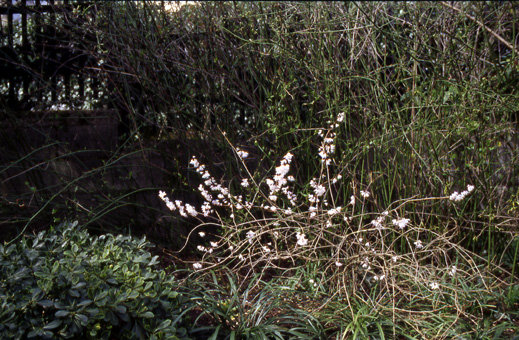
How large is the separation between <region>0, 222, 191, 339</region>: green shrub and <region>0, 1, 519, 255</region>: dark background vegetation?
Result: 0.89m

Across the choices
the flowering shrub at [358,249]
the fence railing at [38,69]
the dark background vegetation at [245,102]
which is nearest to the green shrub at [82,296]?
the flowering shrub at [358,249]

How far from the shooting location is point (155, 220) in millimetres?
3420

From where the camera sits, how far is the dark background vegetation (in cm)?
294

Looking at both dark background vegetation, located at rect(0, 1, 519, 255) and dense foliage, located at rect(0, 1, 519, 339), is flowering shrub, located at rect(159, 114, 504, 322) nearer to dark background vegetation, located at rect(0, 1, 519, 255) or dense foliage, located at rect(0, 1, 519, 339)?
dense foliage, located at rect(0, 1, 519, 339)

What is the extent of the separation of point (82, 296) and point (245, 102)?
73.2 inches

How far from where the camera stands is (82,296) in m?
1.82

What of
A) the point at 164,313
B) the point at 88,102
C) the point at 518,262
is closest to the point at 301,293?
the point at 164,313

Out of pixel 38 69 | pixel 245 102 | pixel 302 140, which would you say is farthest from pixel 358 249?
pixel 38 69

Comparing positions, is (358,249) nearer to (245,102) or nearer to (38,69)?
(245,102)

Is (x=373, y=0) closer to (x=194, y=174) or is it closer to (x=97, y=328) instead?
(x=194, y=174)

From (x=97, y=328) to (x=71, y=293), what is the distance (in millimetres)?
171

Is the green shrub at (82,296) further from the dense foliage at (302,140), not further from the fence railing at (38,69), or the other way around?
the fence railing at (38,69)

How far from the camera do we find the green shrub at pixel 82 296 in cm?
173

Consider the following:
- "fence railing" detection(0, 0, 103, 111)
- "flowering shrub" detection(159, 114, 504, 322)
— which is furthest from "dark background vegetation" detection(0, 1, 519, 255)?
"flowering shrub" detection(159, 114, 504, 322)
